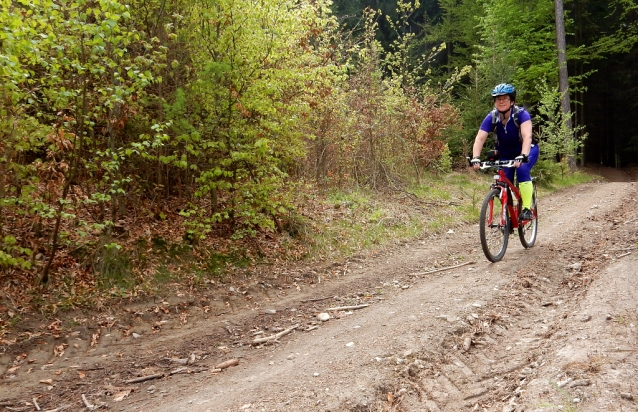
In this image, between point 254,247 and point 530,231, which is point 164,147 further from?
point 530,231

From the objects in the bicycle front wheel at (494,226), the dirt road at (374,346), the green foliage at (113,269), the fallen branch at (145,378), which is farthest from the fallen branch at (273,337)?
the bicycle front wheel at (494,226)

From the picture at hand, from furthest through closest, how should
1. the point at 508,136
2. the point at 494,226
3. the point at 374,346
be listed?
the point at 508,136, the point at 494,226, the point at 374,346

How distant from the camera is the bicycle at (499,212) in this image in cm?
632

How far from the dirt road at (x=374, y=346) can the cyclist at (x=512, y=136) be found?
3.63 feet

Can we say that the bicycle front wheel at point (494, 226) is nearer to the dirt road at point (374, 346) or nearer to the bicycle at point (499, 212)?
the bicycle at point (499, 212)

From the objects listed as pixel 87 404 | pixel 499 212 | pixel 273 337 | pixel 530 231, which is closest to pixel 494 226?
pixel 499 212

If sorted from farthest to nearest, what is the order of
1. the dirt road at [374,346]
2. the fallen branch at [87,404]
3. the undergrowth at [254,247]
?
1. the undergrowth at [254,247]
2. the fallen branch at [87,404]
3. the dirt road at [374,346]

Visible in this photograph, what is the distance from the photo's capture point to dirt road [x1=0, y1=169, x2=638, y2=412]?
3.22m

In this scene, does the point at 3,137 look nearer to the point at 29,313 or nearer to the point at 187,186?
the point at 29,313

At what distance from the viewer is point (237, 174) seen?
6727mm

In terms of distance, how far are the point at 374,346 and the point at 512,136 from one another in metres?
4.15

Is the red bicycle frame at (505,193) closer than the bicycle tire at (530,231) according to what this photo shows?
Yes

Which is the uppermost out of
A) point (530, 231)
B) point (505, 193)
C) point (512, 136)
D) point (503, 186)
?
point (512, 136)

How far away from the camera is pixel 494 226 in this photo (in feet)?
21.2
